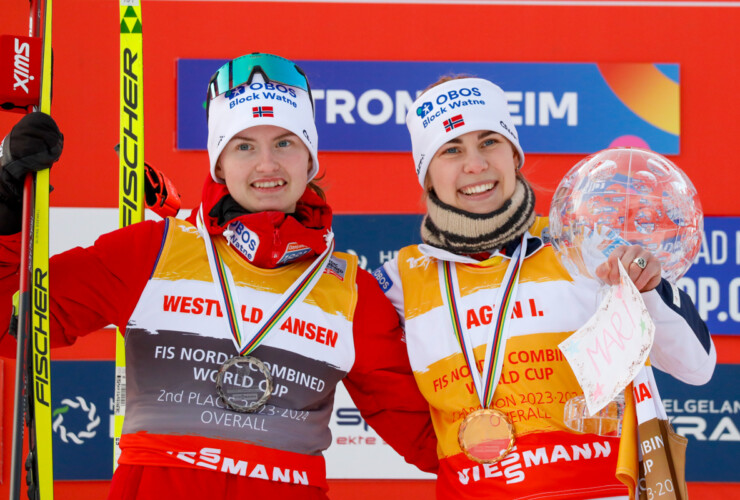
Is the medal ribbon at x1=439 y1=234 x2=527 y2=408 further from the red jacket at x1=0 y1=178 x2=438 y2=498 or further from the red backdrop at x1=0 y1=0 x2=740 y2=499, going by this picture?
the red backdrop at x1=0 y1=0 x2=740 y2=499

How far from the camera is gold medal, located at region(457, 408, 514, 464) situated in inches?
74.5

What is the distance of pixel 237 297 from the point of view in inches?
76.5

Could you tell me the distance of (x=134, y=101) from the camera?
244 centimetres

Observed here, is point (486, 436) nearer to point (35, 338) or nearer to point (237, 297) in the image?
point (237, 297)

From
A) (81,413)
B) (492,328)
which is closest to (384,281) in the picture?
(492,328)

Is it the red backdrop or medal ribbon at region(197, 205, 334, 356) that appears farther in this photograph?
the red backdrop

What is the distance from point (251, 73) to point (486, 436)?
3.60ft

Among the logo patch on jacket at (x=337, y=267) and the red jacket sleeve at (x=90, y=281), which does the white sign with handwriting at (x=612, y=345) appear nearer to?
the logo patch on jacket at (x=337, y=267)

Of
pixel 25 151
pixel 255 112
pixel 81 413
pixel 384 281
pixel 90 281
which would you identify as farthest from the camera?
pixel 81 413

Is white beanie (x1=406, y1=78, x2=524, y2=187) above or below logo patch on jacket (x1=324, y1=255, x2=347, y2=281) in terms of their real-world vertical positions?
above

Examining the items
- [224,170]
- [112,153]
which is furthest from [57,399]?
[224,170]

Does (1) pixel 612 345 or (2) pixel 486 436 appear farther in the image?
(2) pixel 486 436

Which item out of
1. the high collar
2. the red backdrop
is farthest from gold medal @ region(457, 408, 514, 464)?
the red backdrop

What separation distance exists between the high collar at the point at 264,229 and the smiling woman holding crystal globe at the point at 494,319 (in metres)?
0.31
